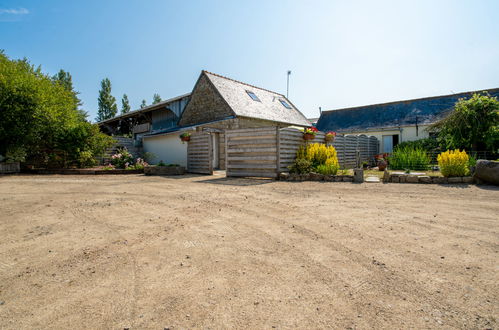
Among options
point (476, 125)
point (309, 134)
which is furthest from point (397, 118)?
point (309, 134)

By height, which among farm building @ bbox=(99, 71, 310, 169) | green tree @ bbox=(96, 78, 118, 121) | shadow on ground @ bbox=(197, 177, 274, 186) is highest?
green tree @ bbox=(96, 78, 118, 121)

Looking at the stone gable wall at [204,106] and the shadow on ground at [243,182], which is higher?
the stone gable wall at [204,106]

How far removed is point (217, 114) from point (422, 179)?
11.7 meters

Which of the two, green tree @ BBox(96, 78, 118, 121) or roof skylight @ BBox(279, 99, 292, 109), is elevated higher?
green tree @ BBox(96, 78, 118, 121)

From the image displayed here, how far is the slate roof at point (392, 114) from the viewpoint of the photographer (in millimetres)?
20406

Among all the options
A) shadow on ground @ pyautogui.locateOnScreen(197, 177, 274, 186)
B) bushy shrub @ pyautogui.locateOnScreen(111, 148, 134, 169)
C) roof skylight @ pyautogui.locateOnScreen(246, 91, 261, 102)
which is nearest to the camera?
shadow on ground @ pyautogui.locateOnScreen(197, 177, 274, 186)

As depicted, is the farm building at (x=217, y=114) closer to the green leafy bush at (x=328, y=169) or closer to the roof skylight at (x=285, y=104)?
the roof skylight at (x=285, y=104)

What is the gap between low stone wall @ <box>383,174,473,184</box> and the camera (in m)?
7.20

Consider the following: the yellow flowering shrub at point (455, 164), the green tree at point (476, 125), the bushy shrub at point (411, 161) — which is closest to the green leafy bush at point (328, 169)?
the yellow flowering shrub at point (455, 164)

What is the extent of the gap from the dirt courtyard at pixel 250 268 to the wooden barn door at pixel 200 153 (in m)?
7.62

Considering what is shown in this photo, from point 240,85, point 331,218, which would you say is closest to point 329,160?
point 331,218

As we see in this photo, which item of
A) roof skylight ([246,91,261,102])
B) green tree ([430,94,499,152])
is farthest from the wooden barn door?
green tree ([430,94,499,152])

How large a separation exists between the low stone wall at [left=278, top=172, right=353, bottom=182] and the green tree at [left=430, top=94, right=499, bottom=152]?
783 cm

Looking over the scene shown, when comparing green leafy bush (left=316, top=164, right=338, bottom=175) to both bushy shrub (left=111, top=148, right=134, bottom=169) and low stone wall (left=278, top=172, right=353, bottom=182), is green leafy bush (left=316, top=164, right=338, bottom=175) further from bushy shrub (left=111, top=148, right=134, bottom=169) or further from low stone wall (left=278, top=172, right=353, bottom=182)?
bushy shrub (left=111, top=148, right=134, bottom=169)
